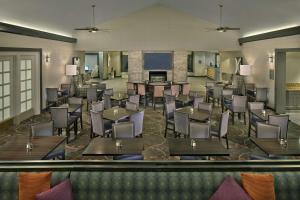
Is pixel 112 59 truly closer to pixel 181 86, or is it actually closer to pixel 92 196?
pixel 181 86

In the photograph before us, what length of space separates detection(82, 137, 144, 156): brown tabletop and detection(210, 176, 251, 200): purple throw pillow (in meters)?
1.86

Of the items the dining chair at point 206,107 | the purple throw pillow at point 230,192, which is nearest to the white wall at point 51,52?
the dining chair at point 206,107

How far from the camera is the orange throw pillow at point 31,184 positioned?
3.21 m

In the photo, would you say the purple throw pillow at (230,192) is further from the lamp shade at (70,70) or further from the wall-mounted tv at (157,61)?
the wall-mounted tv at (157,61)

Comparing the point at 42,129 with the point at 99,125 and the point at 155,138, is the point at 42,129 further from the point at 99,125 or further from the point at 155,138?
the point at 155,138

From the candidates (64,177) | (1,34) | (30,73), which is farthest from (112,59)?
(64,177)

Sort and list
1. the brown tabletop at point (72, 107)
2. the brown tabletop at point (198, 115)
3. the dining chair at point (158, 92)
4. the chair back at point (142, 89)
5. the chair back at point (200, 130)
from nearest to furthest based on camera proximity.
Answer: the chair back at point (200, 130), the brown tabletop at point (198, 115), the brown tabletop at point (72, 107), the dining chair at point (158, 92), the chair back at point (142, 89)

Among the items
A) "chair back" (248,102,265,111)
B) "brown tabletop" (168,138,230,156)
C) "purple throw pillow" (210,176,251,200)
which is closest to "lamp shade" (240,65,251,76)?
"chair back" (248,102,265,111)

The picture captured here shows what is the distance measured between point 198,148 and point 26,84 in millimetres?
8665

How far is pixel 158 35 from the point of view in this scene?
16.9 m

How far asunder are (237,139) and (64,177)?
6.36m

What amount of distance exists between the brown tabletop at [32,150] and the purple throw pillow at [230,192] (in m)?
2.73

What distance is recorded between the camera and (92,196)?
332cm

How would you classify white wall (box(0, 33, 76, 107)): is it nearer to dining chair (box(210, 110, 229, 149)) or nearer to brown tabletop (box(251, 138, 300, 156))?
dining chair (box(210, 110, 229, 149))
